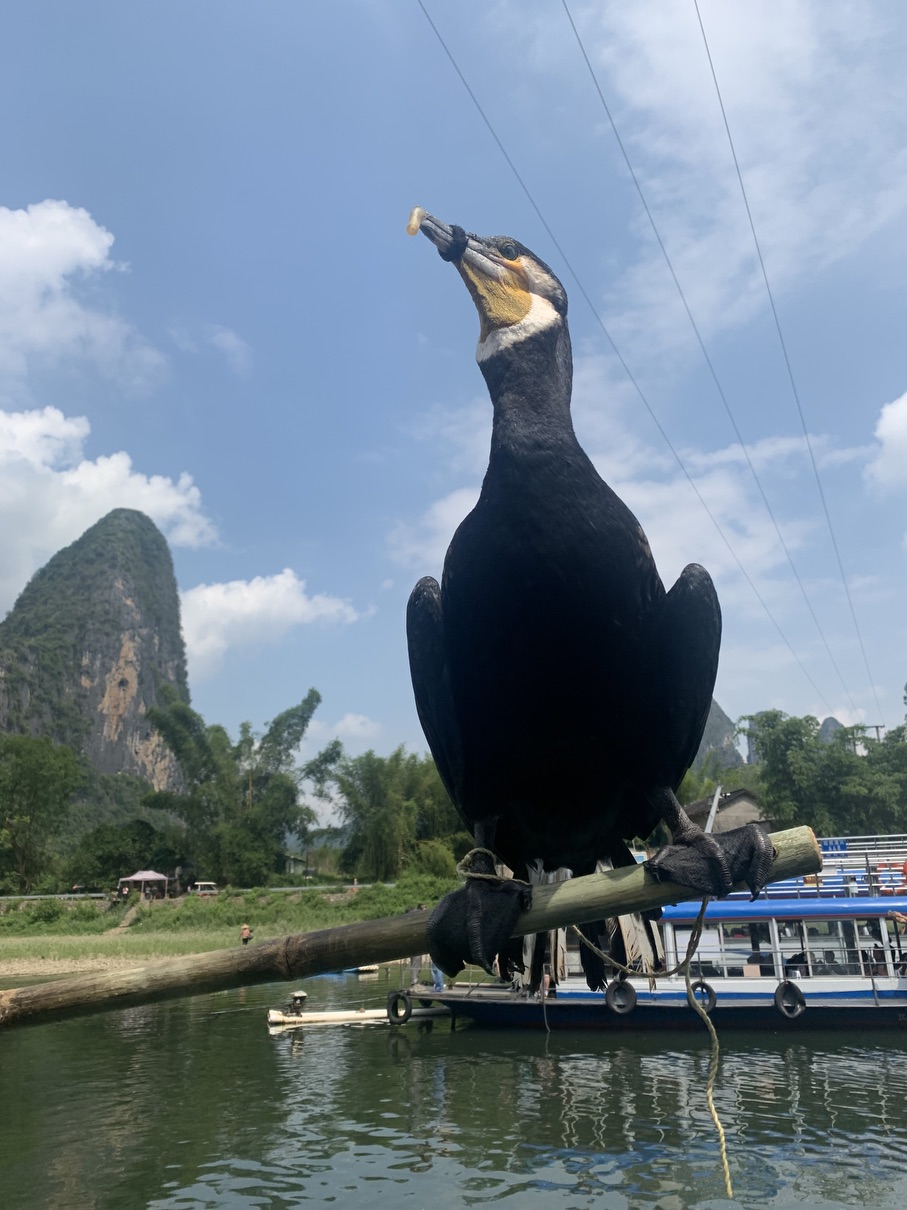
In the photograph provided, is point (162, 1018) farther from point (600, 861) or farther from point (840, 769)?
point (840, 769)

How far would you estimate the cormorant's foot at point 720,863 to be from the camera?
2.10m

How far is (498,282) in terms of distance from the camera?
2.90 meters

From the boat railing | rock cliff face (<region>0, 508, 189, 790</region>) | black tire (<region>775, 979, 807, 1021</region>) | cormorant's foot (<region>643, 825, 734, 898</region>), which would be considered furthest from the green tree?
rock cliff face (<region>0, 508, 189, 790</region>)

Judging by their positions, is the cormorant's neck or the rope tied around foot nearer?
the rope tied around foot

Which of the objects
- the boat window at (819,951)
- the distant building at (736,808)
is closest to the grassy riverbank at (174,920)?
the distant building at (736,808)

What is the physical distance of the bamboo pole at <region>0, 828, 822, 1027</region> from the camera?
2115 millimetres

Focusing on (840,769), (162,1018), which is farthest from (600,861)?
(840,769)

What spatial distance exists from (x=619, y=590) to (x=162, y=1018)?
60.4ft

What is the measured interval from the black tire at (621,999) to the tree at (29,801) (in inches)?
1263

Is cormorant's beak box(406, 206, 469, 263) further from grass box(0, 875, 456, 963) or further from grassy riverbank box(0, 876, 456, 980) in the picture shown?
grass box(0, 875, 456, 963)

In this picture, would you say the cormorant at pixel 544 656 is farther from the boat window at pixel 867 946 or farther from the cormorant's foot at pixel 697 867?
the boat window at pixel 867 946

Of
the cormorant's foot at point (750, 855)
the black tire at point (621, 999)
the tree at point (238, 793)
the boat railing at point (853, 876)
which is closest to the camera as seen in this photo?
the cormorant's foot at point (750, 855)

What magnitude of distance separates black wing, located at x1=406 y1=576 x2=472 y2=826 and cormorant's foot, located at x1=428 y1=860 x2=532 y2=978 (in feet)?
1.61

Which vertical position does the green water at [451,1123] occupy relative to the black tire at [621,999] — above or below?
below
